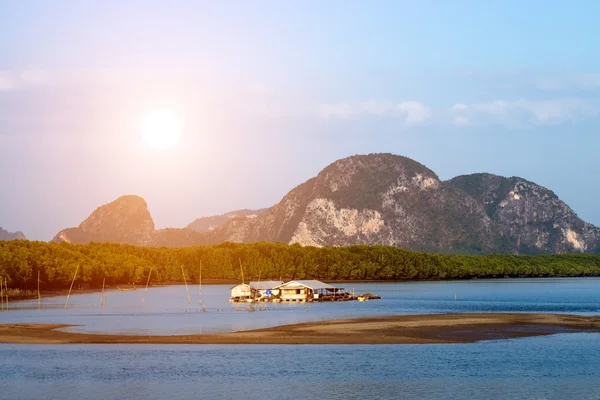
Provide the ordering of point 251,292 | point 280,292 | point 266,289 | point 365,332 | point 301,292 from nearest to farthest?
point 365,332 → point 251,292 → point 266,289 → point 280,292 → point 301,292

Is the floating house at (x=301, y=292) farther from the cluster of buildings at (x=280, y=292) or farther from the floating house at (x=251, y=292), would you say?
the floating house at (x=251, y=292)

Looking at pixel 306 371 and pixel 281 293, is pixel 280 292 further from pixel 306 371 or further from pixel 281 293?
pixel 306 371

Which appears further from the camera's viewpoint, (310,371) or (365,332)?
(365,332)

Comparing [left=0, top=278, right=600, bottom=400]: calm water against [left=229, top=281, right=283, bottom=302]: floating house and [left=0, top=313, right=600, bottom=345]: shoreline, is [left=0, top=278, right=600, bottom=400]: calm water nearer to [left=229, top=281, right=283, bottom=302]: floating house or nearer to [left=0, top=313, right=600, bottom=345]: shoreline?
[left=0, top=313, right=600, bottom=345]: shoreline

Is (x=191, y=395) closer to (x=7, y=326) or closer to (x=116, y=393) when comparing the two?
(x=116, y=393)

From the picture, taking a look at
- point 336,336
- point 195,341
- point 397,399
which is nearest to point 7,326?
point 195,341

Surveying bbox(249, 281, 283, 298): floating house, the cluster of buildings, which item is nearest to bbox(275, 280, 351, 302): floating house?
the cluster of buildings

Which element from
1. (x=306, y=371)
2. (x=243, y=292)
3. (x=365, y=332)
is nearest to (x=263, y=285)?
(x=243, y=292)

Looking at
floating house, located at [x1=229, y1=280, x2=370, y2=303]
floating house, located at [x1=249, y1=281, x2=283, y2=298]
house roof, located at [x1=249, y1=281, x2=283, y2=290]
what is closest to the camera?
floating house, located at [x1=229, y1=280, x2=370, y2=303]
